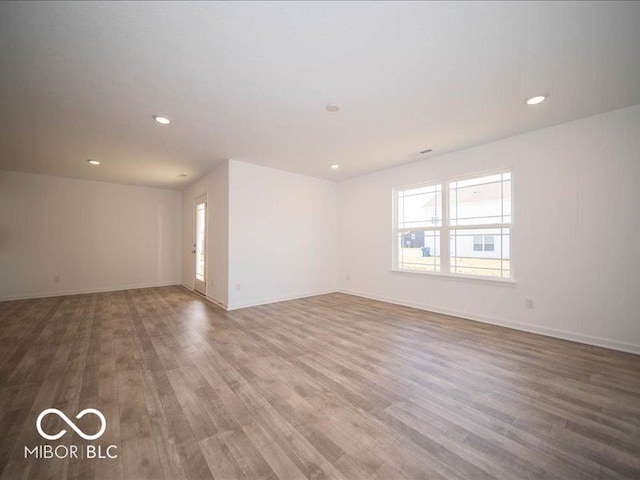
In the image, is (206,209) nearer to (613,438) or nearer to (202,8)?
(202,8)

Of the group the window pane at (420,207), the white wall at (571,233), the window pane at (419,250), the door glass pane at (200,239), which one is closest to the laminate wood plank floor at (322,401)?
the white wall at (571,233)

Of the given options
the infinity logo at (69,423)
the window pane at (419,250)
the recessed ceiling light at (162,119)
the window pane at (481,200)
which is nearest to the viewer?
the infinity logo at (69,423)

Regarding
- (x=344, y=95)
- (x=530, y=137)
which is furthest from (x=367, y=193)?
(x=344, y=95)

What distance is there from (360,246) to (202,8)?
4.58 metres

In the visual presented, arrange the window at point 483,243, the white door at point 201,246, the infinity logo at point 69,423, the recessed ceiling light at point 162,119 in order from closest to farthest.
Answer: the infinity logo at point 69,423 < the recessed ceiling light at point 162,119 < the window at point 483,243 < the white door at point 201,246

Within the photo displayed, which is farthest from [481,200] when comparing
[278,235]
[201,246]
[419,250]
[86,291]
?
[86,291]

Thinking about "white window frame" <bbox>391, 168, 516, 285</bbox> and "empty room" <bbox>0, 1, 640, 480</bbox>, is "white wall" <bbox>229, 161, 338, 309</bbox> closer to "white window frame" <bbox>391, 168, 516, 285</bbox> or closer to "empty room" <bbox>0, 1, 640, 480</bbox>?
"empty room" <bbox>0, 1, 640, 480</bbox>

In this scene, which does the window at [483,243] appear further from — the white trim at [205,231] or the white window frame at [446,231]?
the white trim at [205,231]

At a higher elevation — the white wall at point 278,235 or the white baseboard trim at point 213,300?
the white wall at point 278,235

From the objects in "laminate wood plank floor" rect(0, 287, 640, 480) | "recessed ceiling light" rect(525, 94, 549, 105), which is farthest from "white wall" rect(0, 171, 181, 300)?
"recessed ceiling light" rect(525, 94, 549, 105)

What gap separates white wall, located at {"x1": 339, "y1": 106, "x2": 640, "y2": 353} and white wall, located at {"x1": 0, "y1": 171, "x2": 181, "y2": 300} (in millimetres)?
6879

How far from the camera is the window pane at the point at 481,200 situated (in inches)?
142

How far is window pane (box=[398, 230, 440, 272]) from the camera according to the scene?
4.33 metres

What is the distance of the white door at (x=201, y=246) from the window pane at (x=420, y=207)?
4088 millimetres
